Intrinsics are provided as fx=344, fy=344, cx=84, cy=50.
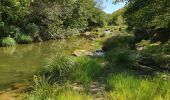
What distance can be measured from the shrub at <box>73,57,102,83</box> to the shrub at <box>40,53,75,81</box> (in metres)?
0.33

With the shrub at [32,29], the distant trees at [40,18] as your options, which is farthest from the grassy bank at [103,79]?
the shrub at [32,29]

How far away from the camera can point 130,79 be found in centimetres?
1092

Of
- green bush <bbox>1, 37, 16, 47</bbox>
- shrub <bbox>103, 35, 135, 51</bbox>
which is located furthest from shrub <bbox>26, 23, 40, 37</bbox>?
shrub <bbox>103, 35, 135, 51</bbox>

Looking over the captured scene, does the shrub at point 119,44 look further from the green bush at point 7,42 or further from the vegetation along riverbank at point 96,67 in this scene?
the green bush at point 7,42

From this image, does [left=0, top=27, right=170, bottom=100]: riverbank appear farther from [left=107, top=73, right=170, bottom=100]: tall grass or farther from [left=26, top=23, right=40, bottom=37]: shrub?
[left=26, top=23, right=40, bottom=37]: shrub

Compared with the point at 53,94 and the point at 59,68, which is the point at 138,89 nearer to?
the point at 53,94

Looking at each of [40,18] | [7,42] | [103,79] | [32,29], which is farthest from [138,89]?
[40,18]

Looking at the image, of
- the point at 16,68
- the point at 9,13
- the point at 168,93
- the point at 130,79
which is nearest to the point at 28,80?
the point at 16,68

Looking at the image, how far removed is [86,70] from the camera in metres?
14.0

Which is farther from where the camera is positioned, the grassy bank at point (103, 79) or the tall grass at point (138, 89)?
the grassy bank at point (103, 79)

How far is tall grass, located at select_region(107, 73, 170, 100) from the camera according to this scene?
886 cm

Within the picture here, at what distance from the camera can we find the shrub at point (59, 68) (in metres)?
13.8

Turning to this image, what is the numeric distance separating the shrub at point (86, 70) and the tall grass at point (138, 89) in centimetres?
227

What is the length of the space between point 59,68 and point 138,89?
503 cm
